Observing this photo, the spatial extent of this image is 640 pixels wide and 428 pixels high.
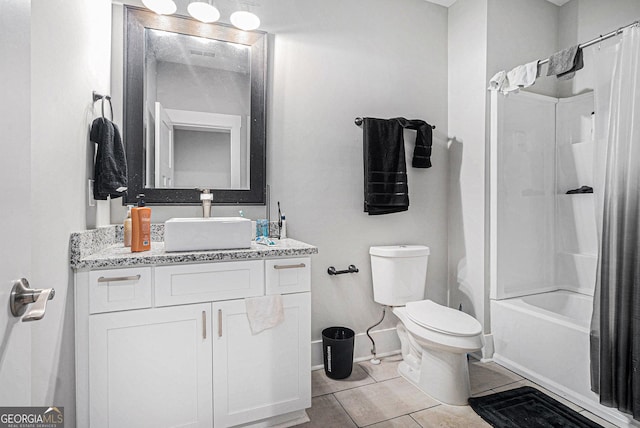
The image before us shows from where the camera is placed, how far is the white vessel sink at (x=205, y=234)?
149cm

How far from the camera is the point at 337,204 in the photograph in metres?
2.30

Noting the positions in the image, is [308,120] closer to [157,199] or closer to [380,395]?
[157,199]

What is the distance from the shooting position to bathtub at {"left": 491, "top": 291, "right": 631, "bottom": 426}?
1.79 metres

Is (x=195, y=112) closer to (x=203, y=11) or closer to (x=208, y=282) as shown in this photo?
(x=203, y=11)

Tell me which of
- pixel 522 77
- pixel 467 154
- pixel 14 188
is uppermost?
pixel 522 77

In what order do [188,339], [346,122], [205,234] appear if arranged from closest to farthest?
[188,339], [205,234], [346,122]

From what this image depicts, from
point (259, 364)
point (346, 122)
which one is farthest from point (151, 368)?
point (346, 122)

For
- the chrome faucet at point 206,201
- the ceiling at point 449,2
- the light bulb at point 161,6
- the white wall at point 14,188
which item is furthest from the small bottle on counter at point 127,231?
the ceiling at point 449,2

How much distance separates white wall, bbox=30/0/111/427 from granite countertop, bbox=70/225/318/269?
2.1 inches

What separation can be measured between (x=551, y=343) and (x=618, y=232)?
2.57 ft

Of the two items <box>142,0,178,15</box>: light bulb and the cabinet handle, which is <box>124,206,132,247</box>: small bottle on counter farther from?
<box>142,0,178,15</box>: light bulb

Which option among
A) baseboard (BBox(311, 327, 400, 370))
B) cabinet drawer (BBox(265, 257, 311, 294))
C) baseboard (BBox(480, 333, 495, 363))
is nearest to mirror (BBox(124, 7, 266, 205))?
cabinet drawer (BBox(265, 257, 311, 294))

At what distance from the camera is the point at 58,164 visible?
1.21 meters

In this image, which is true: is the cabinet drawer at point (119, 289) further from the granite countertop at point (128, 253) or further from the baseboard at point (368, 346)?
the baseboard at point (368, 346)
